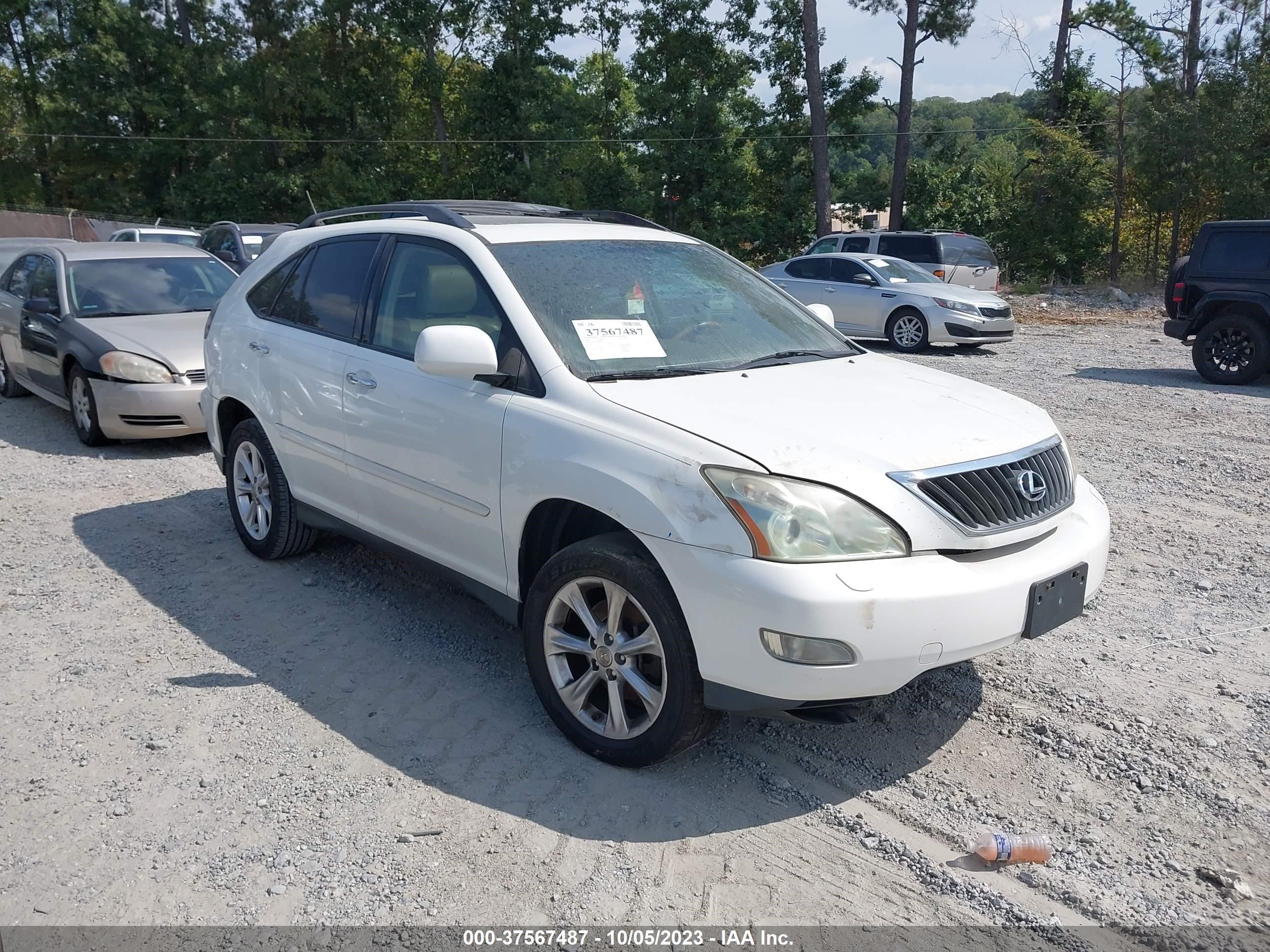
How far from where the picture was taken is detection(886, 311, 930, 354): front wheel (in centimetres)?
1529

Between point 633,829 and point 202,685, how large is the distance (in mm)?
2001

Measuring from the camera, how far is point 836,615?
116 inches

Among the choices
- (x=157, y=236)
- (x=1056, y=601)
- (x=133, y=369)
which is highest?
(x=157, y=236)

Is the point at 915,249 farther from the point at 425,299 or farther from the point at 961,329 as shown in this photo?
the point at 425,299

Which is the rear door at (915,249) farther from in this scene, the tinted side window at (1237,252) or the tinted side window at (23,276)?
the tinted side window at (23,276)

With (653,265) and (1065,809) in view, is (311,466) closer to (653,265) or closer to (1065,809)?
(653,265)

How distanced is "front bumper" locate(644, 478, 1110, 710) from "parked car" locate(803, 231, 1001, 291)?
17.3m

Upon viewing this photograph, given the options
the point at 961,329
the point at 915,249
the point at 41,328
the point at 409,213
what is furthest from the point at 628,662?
the point at 915,249

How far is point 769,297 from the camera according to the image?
4.77 m

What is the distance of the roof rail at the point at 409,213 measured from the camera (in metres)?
4.43

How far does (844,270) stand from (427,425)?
13339 millimetres

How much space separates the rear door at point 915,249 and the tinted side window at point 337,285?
1633 cm

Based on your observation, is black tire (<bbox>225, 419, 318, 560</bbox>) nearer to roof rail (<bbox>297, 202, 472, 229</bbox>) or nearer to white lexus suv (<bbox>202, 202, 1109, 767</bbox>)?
white lexus suv (<bbox>202, 202, 1109, 767</bbox>)

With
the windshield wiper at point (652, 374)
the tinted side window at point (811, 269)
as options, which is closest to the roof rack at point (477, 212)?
the windshield wiper at point (652, 374)
